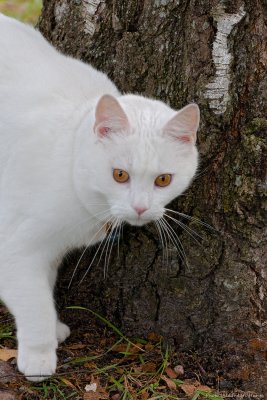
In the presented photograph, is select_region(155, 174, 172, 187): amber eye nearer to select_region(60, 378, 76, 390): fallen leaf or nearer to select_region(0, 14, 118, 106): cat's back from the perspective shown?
select_region(0, 14, 118, 106): cat's back

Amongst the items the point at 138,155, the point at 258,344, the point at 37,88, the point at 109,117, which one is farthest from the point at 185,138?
the point at 258,344

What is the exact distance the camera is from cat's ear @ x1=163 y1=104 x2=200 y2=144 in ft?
7.34

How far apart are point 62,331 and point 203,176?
3.41ft

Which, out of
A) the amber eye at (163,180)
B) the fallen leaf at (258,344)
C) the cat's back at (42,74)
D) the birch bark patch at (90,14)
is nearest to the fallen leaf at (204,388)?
the fallen leaf at (258,344)

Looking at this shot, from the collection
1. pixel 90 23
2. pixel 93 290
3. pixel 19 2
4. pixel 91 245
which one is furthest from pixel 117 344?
pixel 19 2

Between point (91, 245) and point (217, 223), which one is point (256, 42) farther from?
point (91, 245)

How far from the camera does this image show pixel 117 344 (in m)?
2.95

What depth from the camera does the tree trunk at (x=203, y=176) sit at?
100.0 inches

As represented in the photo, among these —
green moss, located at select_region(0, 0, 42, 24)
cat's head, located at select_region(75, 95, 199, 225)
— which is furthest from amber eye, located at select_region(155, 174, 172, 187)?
green moss, located at select_region(0, 0, 42, 24)

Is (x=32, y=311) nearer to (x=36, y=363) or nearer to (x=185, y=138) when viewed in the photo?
(x=36, y=363)

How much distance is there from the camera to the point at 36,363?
2611mm

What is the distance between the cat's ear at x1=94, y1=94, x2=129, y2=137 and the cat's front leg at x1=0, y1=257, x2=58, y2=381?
651mm

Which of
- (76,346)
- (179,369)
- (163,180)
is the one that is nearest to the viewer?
(163,180)

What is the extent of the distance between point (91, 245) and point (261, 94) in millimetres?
1042
